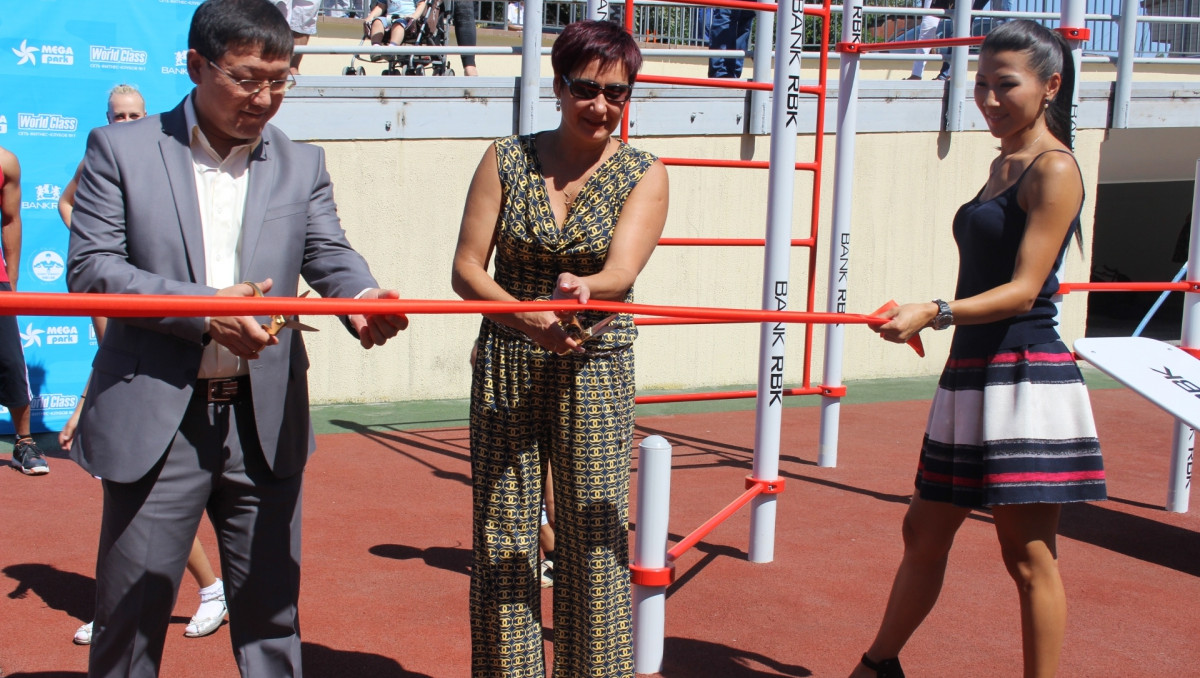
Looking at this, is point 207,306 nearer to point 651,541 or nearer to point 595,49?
point 595,49

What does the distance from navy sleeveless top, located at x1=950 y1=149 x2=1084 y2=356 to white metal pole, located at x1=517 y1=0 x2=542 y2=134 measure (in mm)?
3697

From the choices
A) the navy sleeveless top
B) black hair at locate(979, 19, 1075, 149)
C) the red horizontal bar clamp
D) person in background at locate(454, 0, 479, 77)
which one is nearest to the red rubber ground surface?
the navy sleeveless top

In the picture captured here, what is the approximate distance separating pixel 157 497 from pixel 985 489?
6.49ft

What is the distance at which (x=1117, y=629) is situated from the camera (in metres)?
3.85

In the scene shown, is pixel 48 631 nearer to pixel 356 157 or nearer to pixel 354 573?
pixel 354 573

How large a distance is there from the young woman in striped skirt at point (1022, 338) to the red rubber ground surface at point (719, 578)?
833 millimetres

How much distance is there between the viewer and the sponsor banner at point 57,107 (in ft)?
20.1

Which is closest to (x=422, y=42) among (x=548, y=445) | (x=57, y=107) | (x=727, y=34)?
(x=727, y=34)

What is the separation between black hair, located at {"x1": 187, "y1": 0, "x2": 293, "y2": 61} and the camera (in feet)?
7.20

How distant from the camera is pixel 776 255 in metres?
4.17

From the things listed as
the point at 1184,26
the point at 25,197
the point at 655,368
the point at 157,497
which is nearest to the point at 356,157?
the point at 25,197

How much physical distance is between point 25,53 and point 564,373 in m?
4.98

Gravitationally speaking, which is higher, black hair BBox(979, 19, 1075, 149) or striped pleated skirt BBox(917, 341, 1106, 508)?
black hair BBox(979, 19, 1075, 149)

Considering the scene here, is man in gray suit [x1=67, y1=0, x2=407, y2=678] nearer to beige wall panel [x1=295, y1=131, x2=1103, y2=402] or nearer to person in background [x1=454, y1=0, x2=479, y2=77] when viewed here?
beige wall panel [x1=295, y1=131, x2=1103, y2=402]
